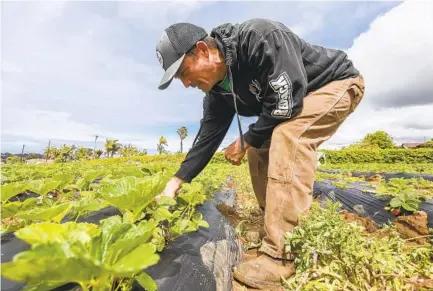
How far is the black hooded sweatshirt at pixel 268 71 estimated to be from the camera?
1.74 metres

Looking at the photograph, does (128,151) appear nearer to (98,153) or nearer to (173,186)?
(98,153)

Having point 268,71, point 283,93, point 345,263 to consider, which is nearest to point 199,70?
point 268,71

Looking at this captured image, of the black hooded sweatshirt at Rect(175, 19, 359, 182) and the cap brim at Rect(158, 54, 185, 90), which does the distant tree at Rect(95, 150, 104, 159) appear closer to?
the black hooded sweatshirt at Rect(175, 19, 359, 182)

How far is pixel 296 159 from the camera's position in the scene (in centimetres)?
175

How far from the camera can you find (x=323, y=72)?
2018mm

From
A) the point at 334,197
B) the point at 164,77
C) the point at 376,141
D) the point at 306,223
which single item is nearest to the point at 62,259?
the point at 306,223

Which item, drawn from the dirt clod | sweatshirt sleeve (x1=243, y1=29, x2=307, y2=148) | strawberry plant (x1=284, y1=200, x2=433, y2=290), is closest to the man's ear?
sweatshirt sleeve (x1=243, y1=29, x2=307, y2=148)

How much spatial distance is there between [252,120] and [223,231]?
3.06 feet

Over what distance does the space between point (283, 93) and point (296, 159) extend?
0.39 metres

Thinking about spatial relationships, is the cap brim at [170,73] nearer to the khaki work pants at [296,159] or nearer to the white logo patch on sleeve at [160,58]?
the white logo patch on sleeve at [160,58]

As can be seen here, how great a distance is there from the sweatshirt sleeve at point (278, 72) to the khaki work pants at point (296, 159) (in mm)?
87

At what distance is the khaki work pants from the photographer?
1693 mm

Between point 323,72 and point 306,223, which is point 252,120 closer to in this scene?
point 323,72

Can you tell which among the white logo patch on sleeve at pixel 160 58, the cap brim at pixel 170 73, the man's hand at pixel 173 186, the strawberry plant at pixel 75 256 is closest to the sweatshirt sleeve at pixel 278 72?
the cap brim at pixel 170 73
